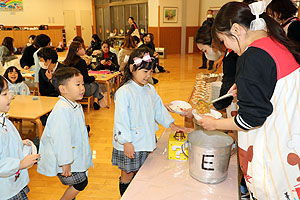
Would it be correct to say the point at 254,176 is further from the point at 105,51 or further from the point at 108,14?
the point at 108,14

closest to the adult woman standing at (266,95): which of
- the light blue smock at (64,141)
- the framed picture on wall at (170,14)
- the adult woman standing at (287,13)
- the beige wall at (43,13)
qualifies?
the light blue smock at (64,141)

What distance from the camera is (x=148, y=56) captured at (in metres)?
1.74

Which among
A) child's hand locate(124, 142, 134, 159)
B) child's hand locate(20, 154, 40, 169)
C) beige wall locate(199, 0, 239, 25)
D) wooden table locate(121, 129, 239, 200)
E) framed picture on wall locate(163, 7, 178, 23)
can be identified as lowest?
wooden table locate(121, 129, 239, 200)

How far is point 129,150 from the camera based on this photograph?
165 cm

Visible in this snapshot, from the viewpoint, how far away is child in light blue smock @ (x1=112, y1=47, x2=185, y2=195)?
1.70 meters

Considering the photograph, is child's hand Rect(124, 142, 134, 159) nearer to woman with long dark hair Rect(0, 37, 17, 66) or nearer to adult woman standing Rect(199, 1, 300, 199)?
adult woman standing Rect(199, 1, 300, 199)

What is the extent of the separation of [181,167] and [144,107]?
49 centimetres

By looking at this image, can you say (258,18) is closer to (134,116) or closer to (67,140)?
(134,116)

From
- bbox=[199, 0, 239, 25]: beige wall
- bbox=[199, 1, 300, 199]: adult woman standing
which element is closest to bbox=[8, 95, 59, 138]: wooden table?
bbox=[199, 1, 300, 199]: adult woman standing

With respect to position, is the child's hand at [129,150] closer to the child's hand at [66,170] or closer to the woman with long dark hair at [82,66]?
the child's hand at [66,170]

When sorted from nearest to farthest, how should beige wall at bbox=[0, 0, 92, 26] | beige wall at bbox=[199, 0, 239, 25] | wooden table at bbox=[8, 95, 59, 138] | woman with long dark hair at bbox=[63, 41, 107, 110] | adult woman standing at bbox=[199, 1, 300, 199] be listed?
1. adult woman standing at bbox=[199, 1, 300, 199]
2. wooden table at bbox=[8, 95, 59, 138]
3. woman with long dark hair at bbox=[63, 41, 107, 110]
4. beige wall at bbox=[199, 0, 239, 25]
5. beige wall at bbox=[0, 0, 92, 26]

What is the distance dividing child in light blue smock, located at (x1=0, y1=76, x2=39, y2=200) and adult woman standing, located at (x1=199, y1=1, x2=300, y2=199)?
1.13 meters

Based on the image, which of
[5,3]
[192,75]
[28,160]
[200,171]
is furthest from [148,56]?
[5,3]

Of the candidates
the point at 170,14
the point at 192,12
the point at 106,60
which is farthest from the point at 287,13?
the point at 192,12
